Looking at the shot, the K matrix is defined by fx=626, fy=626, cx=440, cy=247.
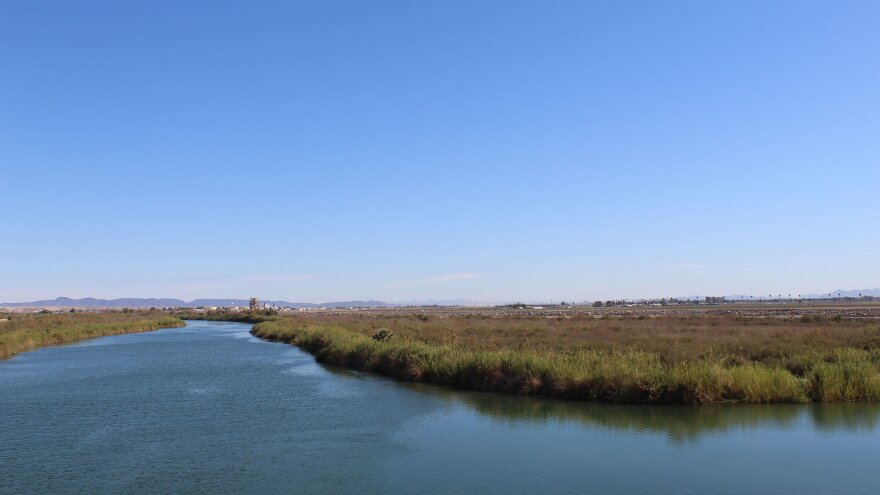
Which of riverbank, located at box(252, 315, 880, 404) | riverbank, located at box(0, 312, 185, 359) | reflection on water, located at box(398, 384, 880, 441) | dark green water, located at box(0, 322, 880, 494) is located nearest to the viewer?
dark green water, located at box(0, 322, 880, 494)

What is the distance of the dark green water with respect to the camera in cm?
1211

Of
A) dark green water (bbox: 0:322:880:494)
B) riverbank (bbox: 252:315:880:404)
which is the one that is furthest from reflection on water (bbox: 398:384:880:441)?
riverbank (bbox: 252:315:880:404)

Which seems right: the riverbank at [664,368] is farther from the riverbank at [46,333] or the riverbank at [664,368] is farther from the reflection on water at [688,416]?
the riverbank at [46,333]

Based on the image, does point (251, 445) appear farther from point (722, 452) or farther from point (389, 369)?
point (389, 369)

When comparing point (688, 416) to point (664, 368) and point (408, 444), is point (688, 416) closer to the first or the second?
point (664, 368)

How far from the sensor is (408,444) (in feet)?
49.9

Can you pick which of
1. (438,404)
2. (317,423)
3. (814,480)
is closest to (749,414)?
(814,480)

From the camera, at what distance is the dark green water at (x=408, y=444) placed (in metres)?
12.1

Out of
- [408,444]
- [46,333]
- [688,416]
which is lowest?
[408,444]

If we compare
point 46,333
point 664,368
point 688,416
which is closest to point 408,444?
point 688,416

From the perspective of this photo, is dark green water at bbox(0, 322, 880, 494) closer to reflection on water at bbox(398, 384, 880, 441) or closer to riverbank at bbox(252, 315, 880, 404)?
reflection on water at bbox(398, 384, 880, 441)

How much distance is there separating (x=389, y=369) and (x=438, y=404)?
7.96 metres

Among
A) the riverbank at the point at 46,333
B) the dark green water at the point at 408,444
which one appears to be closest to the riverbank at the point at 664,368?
the dark green water at the point at 408,444

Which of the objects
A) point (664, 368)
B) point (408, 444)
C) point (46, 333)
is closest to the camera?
point (408, 444)
